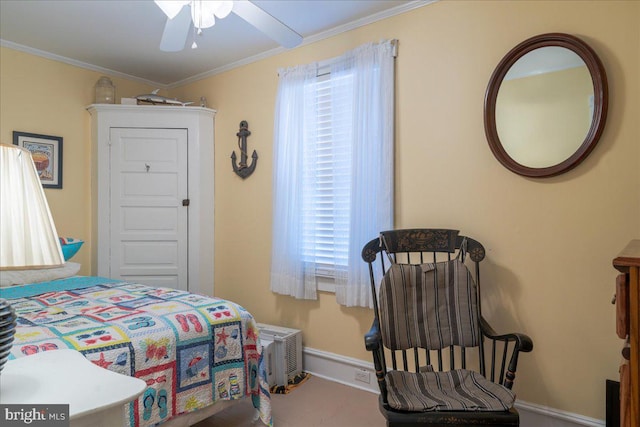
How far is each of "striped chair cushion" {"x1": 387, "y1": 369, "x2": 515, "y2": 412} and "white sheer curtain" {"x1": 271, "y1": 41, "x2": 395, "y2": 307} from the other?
0.82 m

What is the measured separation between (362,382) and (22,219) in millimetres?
2495

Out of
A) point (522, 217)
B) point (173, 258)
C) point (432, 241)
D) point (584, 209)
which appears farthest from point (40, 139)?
point (584, 209)

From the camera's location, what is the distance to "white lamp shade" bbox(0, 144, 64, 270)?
84 cm

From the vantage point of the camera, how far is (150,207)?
372 centimetres

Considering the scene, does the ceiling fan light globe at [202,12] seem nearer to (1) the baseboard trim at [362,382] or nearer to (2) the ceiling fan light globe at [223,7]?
(2) the ceiling fan light globe at [223,7]

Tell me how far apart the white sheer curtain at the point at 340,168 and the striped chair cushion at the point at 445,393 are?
0.82 meters

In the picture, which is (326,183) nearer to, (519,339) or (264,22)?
(264,22)

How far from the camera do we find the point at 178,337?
1.92 m

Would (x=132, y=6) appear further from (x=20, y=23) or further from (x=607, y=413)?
(x=607, y=413)

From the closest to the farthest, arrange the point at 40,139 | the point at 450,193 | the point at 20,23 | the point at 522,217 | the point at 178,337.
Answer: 1. the point at 178,337
2. the point at 522,217
3. the point at 450,193
4. the point at 20,23
5. the point at 40,139

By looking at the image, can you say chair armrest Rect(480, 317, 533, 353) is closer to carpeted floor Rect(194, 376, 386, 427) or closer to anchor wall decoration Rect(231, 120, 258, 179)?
carpeted floor Rect(194, 376, 386, 427)

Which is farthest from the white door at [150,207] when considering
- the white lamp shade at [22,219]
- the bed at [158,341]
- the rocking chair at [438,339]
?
the white lamp shade at [22,219]

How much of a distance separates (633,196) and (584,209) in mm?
208

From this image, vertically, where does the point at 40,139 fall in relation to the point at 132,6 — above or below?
below
